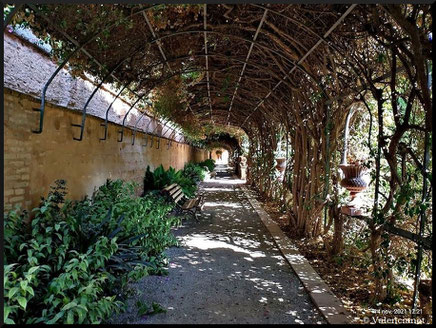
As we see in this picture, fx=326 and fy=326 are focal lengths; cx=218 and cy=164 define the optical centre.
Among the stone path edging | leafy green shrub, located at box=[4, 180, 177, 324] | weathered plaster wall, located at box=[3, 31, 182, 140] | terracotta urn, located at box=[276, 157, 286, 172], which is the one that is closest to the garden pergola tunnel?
weathered plaster wall, located at box=[3, 31, 182, 140]

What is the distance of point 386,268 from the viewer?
3102 mm

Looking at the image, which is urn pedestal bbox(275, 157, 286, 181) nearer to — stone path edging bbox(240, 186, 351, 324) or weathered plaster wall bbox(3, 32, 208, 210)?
stone path edging bbox(240, 186, 351, 324)

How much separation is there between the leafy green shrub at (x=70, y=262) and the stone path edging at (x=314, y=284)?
1.78 metres

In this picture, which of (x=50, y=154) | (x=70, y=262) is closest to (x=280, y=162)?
(x=50, y=154)

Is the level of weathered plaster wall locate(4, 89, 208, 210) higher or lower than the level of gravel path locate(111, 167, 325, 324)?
higher

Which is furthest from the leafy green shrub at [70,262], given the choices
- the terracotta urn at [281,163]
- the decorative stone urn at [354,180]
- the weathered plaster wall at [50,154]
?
the terracotta urn at [281,163]

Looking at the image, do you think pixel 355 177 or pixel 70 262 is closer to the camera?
pixel 70 262

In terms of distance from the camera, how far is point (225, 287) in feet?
12.0

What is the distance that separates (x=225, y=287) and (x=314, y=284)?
3.31 ft

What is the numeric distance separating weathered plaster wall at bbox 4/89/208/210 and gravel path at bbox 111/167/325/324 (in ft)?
5.24

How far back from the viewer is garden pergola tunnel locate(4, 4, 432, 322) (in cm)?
284

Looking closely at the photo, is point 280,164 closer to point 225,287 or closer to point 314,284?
point 314,284

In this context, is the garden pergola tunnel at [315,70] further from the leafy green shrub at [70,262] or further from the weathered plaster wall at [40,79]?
the leafy green shrub at [70,262]

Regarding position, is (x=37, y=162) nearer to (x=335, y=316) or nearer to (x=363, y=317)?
(x=335, y=316)
